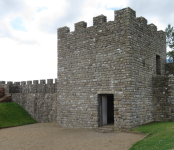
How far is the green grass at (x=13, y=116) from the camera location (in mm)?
15852

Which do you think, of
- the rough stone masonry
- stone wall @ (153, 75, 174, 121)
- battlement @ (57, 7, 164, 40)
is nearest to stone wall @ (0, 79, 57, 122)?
the rough stone masonry

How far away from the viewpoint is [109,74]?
11.4 m

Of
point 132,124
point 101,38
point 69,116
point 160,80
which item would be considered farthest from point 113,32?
point 69,116

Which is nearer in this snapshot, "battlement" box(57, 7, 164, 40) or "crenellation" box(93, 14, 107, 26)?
"battlement" box(57, 7, 164, 40)

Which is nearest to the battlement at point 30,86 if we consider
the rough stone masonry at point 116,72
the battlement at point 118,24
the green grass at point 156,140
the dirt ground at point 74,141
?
the rough stone masonry at point 116,72

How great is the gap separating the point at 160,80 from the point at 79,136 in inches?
234

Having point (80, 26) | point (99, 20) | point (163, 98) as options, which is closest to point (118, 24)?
point (99, 20)

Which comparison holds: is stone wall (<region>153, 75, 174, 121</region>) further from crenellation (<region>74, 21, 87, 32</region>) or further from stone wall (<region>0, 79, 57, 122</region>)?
stone wall (<region>0, 79, 57, 122</region>)

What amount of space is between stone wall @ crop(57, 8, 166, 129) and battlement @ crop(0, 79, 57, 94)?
478cm

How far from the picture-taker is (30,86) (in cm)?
2042

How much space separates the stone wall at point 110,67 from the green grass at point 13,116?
475cm

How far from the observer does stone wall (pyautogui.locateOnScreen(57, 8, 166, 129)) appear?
10867mm

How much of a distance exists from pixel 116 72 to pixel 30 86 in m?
11.9

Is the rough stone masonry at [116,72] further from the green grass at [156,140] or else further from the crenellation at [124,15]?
the green grass at [156,140]
